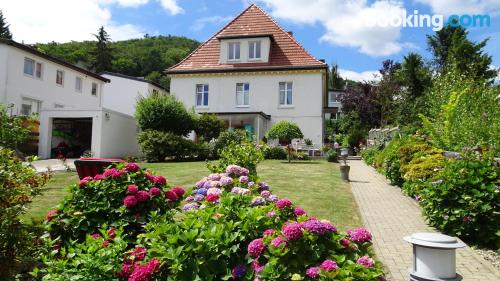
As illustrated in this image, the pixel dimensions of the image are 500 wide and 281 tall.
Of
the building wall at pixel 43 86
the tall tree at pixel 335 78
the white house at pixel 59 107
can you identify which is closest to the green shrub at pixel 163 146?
the white house at pixel 59 107

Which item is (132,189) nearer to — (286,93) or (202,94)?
(286,93)

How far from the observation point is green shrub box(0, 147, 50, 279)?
374 cm

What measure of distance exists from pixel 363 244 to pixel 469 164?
16.6 feet

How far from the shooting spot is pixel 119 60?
222 ft

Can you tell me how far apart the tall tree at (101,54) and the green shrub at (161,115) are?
156 feet

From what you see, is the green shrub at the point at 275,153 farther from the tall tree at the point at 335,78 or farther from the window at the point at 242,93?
the tall tree at the point at 335,78

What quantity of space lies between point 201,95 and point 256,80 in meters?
4.60

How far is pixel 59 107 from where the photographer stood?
88.7 ft

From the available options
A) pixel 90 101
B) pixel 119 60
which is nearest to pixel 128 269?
pixel 90 101

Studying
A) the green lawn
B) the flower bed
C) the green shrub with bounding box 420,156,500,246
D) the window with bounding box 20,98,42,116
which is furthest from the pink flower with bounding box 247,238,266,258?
the window with bounding box 20,98,42,116

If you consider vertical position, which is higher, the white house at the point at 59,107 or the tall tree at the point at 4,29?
the tall tree at the point at 4,29

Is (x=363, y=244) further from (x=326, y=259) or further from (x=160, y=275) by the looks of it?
(x=160, y=275)

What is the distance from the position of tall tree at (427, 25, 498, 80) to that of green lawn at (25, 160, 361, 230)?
726 inches

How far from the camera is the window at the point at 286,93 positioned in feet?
98.4
